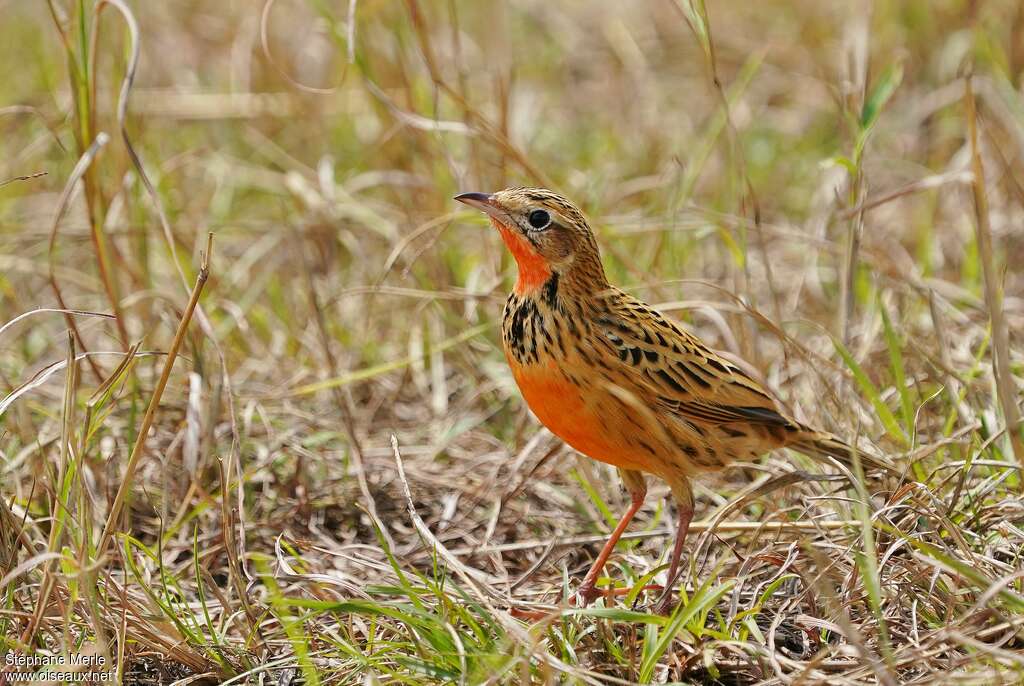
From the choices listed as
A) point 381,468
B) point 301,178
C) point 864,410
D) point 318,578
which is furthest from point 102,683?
point 301,178

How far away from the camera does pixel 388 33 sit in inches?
320

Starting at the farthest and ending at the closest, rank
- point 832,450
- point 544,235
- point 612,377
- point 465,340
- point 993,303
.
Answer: point 465,340 → point 832,450 → point 544,235 → point 612,377 → point 993,303

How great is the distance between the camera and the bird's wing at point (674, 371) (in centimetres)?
425

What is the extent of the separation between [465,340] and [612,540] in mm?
1523

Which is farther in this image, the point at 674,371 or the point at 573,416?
the point at 674,371

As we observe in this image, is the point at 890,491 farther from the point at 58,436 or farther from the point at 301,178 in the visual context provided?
the point at 301,178

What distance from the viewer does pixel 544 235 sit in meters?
4.32

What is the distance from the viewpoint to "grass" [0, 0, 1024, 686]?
12.0 ft

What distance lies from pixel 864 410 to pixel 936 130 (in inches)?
151

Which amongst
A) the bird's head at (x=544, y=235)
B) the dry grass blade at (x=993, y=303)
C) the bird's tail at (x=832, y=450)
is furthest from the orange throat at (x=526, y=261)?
the dry grass blade at (x=993, y=303)

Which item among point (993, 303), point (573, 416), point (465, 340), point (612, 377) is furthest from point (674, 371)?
point (465, 340)

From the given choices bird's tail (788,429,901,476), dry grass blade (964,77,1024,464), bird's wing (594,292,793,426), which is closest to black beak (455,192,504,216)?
bird's wing (594,292,793,426)

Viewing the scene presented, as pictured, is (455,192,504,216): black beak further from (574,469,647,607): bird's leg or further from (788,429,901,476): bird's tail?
(788,429,901,476): bird's tail

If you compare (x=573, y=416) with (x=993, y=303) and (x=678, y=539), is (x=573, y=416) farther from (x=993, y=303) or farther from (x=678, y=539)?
(x=993, y=303)
